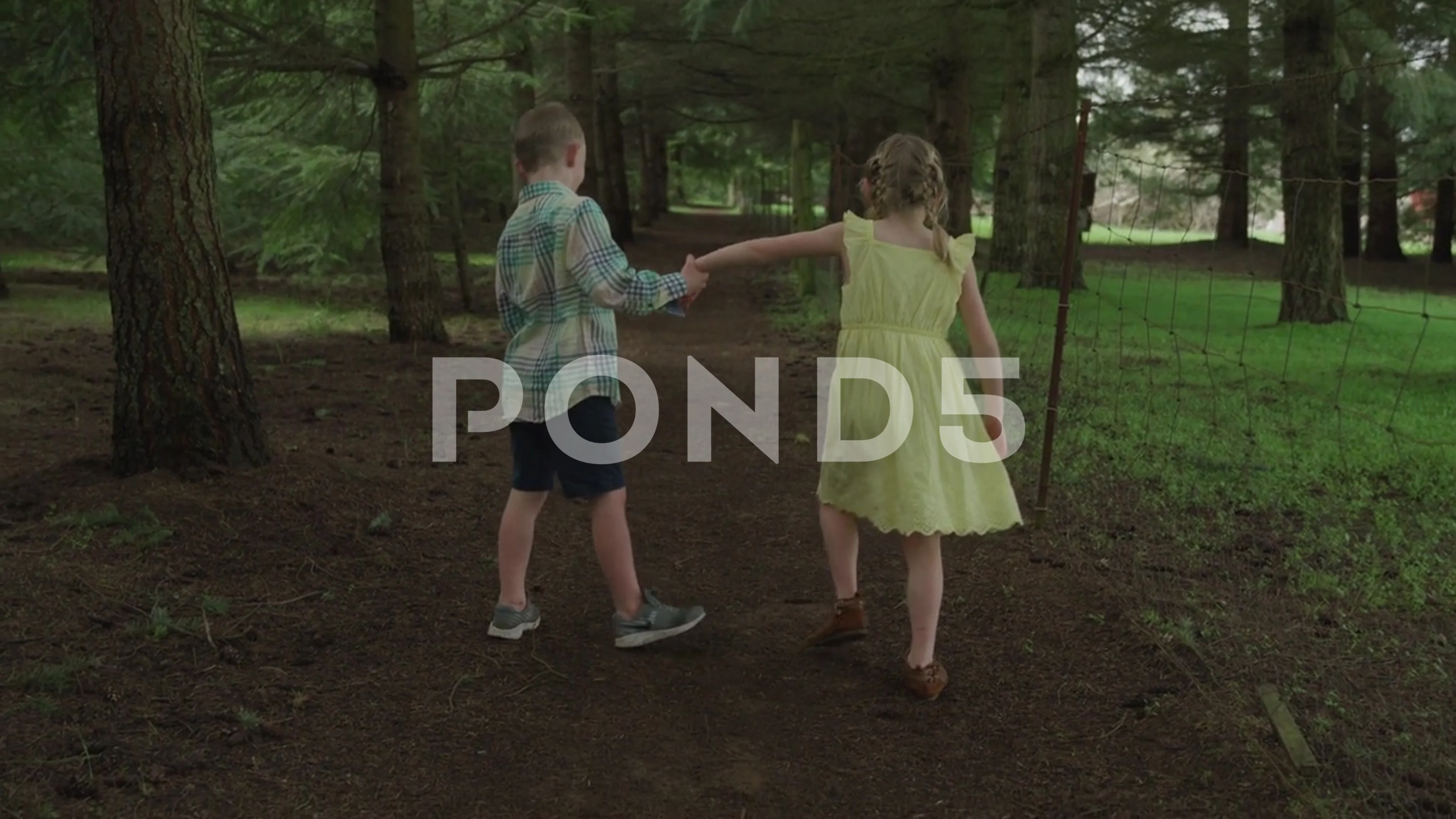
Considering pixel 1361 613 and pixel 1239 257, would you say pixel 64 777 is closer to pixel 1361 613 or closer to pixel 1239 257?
pixel 1361 613

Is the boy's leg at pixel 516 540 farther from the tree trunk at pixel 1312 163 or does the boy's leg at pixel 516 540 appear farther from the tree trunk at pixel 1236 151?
the tree trunk at pixel 1236 151

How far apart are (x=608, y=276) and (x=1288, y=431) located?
5.68m

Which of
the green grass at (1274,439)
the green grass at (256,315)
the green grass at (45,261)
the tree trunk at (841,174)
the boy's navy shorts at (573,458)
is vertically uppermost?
the tree trunk at (841,174)

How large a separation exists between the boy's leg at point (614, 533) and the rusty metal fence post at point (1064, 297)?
2.08 meters

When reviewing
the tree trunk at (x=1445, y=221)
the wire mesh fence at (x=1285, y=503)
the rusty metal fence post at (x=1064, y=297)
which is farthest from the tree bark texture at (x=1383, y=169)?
the rusty metal fence post at (x=1064, y=297)

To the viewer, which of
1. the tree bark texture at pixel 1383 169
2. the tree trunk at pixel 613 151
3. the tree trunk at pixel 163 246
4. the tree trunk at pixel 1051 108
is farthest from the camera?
the tree trunk at pixel 613 151

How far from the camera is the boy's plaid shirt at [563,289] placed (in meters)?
3.91

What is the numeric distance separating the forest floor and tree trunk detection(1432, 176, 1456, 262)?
70.0 feet

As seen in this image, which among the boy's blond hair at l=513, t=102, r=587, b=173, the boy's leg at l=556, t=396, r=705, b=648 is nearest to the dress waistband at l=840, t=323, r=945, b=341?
the boy's leg at l=556, t=396, r=705, b=648

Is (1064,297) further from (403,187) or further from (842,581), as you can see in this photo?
(403,187)

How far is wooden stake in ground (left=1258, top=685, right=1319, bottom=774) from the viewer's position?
329cm

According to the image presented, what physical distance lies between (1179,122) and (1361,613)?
27.1m

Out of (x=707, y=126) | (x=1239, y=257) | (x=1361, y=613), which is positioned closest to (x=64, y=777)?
(x=1361, y=613)

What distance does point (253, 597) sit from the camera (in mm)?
4457
